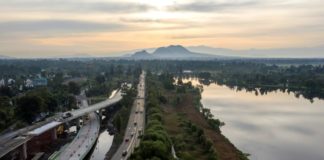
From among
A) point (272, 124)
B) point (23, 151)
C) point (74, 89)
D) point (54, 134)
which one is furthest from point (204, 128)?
point (74, 89)

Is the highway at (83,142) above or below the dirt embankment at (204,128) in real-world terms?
below

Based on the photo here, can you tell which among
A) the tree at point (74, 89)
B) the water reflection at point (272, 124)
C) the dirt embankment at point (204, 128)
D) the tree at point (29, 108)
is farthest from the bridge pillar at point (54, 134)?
the tree at point (74, 89)

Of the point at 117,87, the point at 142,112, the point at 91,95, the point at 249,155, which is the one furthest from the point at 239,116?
the point at 117,87

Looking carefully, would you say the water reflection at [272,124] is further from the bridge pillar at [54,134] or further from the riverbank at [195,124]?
the bridge pillar at [54,134]

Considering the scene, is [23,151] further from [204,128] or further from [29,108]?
[204,128]

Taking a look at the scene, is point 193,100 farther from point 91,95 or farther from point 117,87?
point 117,87

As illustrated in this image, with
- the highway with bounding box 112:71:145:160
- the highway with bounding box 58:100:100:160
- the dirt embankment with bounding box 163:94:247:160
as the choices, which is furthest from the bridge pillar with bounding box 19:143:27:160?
the dirt embankment with bounding box 163:94:247:160

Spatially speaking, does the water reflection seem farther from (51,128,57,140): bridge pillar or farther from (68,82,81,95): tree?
(68,82,81,95): tree
